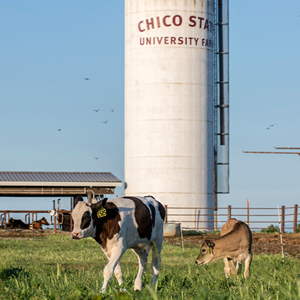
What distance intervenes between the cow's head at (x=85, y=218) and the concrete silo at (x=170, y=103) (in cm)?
2504

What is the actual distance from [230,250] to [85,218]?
9.74 ft

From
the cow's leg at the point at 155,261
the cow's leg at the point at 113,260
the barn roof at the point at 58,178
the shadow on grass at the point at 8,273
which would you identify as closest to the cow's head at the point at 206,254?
the cow's leg at the point at 155,261

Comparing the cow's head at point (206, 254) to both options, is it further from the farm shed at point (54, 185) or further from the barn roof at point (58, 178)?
the barn roof at point (58, 178)

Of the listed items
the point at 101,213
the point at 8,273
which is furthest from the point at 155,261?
the point at 8,273

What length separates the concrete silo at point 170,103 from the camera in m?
34.0

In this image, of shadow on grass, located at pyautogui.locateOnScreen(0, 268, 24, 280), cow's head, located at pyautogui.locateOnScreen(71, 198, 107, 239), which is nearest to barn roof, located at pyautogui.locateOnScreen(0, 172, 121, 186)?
shadow on grass, located at pyautogui.locateOnScreen(0, 268, 24, 280)

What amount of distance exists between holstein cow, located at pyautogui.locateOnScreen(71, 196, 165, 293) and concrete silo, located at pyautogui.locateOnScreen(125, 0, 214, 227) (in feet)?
79.7

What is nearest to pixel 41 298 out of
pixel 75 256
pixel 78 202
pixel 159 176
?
pixel 78 202

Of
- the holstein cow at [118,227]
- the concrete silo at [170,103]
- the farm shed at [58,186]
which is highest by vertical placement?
the concrete silo at [170,103]

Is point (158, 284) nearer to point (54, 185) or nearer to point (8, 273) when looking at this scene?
point (8, 273)

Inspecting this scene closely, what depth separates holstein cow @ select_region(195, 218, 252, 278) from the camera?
10.0 metres

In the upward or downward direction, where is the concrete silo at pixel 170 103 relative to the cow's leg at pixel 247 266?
upward

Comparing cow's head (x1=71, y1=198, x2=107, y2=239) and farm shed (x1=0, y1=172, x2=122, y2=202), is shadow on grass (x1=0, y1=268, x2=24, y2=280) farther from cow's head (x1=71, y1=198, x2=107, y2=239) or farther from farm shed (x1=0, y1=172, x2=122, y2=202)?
farm shed (x1=0, y1=172, x2=122, y2=202)

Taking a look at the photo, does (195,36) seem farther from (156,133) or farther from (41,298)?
(41,298)
